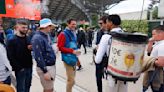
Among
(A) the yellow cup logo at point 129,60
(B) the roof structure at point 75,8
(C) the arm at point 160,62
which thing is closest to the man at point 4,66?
(A) the yellow cup logo at point 129,60

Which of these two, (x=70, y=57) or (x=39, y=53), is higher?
(x=39, y=53)

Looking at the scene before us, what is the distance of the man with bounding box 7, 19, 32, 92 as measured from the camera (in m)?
5.54

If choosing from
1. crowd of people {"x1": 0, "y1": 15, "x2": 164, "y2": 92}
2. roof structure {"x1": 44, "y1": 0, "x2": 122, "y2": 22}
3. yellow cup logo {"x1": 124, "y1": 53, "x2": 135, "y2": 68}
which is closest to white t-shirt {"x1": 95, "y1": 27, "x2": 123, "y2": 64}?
crowd of people {"x1": 0, "y1": 15, "x2": 164, "y2": 92}

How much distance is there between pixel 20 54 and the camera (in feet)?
18.4

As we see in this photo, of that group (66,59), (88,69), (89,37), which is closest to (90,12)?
(89,37)

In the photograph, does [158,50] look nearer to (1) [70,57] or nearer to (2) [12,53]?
(1) [70,57]

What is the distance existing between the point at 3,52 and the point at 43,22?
924 millimetres

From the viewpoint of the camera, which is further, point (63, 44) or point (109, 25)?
point (63, 44)

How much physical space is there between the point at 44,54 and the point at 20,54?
509mm

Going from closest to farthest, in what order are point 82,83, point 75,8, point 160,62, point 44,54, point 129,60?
point 160,62 → point 129,60 → point 44,54 → point 82,83 → point 75,8

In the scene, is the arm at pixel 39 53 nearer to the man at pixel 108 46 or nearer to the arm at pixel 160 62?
the man at pixel 108 46

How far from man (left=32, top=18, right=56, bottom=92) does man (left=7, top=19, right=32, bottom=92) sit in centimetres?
36

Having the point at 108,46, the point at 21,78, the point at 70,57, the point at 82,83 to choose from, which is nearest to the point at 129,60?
the point at 108,46

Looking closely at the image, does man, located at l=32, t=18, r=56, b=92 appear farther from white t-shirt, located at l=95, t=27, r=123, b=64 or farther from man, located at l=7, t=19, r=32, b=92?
white t-shirt, located at l=95, t=27, r=123, b=64
